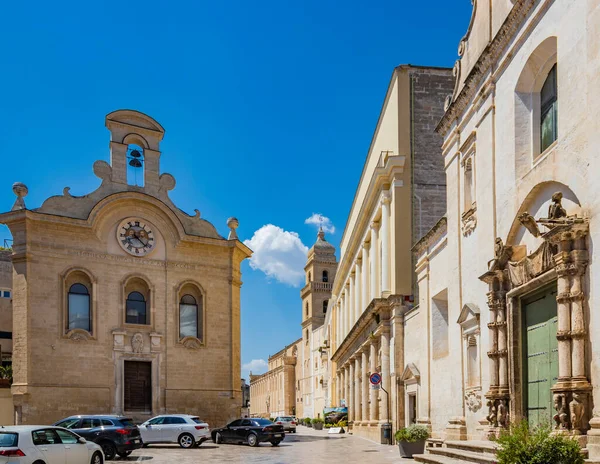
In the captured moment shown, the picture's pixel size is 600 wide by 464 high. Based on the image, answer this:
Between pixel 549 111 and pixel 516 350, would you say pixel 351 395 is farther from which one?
pixel 549 111

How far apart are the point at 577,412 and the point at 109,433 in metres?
16.5

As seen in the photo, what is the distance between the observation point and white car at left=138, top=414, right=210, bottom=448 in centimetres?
2920

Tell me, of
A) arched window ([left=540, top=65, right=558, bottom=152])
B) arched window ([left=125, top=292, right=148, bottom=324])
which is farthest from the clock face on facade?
arched window ([left=540, top=65, right=558, bottom=152])

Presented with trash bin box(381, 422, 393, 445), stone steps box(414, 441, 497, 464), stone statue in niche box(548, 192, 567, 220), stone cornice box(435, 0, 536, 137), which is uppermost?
stone cornice box(435, 0, 536, 137)

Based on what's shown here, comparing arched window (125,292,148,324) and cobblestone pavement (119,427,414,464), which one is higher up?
arched window (125,292,148,324)

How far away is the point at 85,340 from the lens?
1423 inches

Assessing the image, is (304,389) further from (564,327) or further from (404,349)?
(564,327)

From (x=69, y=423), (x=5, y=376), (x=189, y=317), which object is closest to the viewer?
(x=69, y=423)

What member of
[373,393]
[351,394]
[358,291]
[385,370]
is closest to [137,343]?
[373,393]

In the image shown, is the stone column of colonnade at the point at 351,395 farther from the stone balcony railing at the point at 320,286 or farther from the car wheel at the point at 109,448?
the stone balcony railing at the point at 320,286

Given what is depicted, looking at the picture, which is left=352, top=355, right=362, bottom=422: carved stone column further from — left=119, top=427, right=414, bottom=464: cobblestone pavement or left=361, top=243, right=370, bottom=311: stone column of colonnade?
left=119, top=427, right=414, bottom=464: cobblestone pavement

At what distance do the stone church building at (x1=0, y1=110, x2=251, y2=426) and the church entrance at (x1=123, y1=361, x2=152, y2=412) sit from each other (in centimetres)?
6

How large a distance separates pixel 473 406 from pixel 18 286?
25.4m

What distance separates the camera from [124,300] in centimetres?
3791
